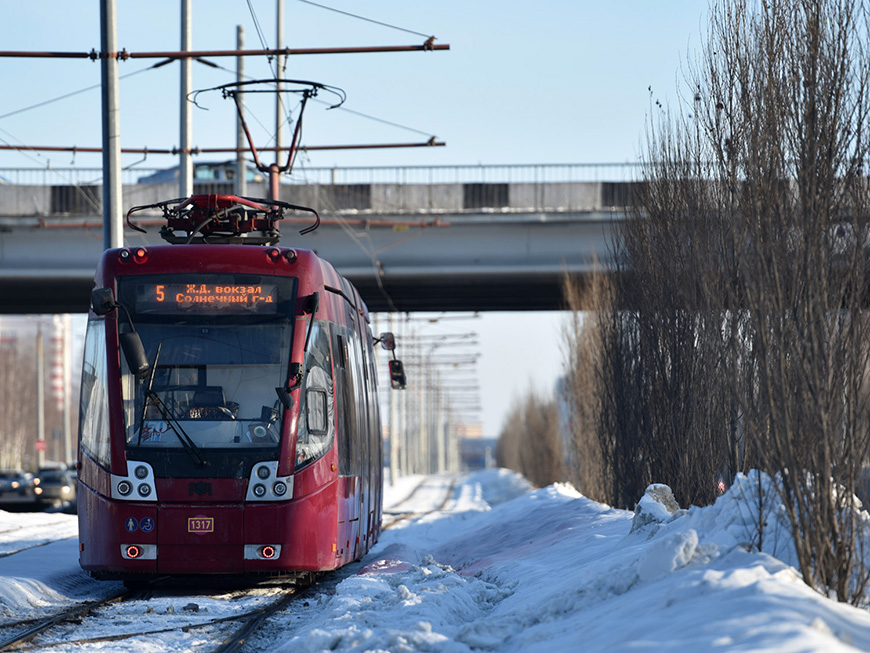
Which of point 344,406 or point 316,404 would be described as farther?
point 344,406

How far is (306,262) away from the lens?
40.5 feet

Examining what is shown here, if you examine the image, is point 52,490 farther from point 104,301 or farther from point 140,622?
point 140,622

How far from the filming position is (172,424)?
38.1ft

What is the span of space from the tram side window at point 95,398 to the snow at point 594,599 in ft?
4.77

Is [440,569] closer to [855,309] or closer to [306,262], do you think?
[306,262]

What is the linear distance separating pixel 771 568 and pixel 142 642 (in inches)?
173

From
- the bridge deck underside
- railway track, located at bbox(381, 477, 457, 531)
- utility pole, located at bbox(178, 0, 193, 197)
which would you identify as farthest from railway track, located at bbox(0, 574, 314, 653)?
the bridge deck underside

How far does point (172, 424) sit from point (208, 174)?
84.0ft

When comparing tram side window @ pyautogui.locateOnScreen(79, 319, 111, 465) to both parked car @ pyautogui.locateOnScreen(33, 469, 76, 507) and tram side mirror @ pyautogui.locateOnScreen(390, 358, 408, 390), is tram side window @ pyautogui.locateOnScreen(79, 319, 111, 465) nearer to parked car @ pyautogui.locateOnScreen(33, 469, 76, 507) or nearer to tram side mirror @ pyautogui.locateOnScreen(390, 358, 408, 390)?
tram side mirror @ pyautogui.locateOnScreen(390, 358, 408, 390)

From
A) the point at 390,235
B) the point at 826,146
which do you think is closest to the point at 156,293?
the point at 826,146

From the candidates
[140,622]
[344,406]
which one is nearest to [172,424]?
[344,406]

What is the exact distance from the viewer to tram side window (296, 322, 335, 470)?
11.8 meters

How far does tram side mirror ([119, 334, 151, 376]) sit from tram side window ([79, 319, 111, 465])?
0.35 metres

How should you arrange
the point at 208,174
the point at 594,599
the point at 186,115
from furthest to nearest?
the point at 208,174 → the point at 186,115 → the point at 594,599
